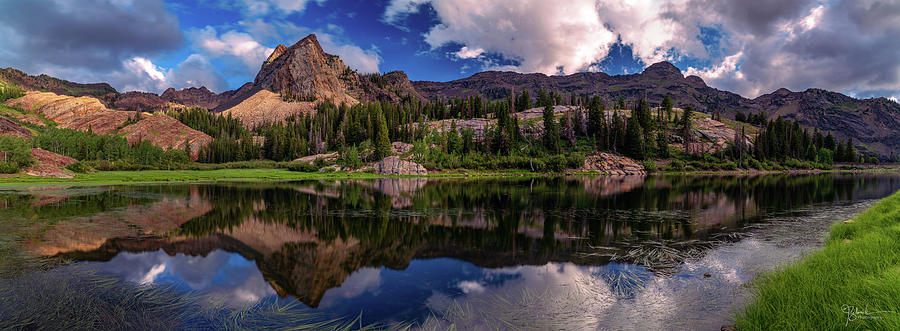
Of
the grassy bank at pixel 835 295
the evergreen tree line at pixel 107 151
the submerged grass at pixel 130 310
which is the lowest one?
the submerged grass at pixel 130 310

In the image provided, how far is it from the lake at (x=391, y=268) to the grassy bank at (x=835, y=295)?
1100 mm

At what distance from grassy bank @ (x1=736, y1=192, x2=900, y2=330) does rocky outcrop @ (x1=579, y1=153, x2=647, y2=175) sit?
9648cm

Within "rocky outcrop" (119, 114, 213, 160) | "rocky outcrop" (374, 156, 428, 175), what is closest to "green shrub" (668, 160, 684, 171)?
"rocky outcrop" (374, 156, 428, 175)

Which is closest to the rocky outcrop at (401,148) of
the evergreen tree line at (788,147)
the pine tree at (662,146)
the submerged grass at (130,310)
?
the pine tree at (662,146)

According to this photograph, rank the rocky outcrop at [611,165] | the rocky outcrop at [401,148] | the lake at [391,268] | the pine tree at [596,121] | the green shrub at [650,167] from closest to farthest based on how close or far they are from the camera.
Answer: the lake at [391,268] < the rocky outcrop at [611,165] < the green shrub at [650,167] < the rocky outcrop at [401,148] < the pine tree at [596,121]

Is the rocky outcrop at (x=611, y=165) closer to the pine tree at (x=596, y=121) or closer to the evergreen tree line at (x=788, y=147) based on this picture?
the pine tree at (x=596, y=121)

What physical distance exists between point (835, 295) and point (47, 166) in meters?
104

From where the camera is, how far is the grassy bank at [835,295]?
219 inches

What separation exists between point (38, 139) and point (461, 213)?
19289cm

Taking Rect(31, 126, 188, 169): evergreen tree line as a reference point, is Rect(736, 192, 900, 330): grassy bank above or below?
below

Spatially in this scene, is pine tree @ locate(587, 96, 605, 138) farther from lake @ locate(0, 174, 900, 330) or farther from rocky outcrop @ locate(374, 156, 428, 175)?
lake @ locate(0, 174, 900, 330)

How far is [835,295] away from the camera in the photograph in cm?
688

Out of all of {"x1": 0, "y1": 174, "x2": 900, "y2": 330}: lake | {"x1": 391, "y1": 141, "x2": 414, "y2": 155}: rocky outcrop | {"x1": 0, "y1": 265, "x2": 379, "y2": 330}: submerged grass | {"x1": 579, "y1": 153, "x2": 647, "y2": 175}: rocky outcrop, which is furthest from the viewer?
{"x1": 391, "y1": 141, "x2": 414, "y2": 155}: rocky outcrop

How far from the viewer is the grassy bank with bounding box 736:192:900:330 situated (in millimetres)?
5574
